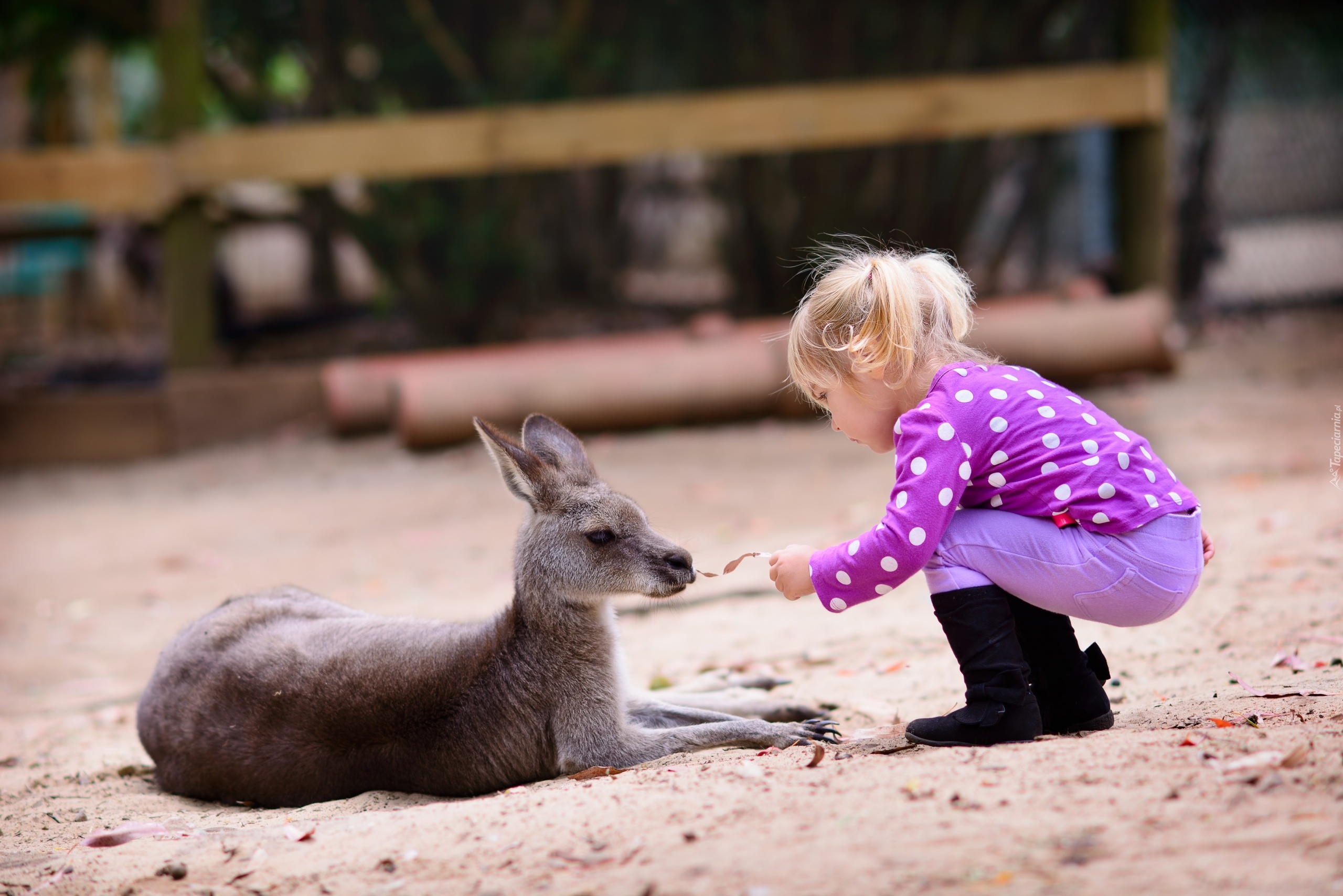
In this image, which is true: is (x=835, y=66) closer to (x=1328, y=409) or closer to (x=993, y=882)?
(x=1328, y=409)

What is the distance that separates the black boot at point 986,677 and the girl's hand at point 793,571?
0.28 meters

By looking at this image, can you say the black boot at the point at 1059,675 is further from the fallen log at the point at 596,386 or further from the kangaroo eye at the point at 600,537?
the fallen log at the point at 596,386

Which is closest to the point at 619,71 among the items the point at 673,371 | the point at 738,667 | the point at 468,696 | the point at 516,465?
the point at 673,371

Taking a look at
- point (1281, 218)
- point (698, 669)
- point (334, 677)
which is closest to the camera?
point (334, 677)

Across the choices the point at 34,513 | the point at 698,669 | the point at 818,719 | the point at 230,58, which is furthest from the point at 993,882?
the point at 230,58

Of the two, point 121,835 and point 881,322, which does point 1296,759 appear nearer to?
point 881,322

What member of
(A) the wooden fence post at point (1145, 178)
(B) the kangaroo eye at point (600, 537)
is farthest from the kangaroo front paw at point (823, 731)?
(A) the wooden fence post at point (1145, 178)

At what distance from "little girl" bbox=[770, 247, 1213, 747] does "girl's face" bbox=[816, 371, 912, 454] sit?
0.02 m

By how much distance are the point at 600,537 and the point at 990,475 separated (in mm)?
1110

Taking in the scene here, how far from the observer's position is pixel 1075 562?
8.68 feet

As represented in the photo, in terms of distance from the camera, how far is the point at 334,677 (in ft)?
10.6

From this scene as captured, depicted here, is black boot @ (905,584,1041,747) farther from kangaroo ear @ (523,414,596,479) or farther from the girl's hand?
kangaroo ear @ (523,414,596,479)

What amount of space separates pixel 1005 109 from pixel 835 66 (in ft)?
7.69

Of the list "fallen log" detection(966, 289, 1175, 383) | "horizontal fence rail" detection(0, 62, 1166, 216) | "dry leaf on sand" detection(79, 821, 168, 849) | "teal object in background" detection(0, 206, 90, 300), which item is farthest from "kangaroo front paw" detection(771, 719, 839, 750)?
"teal object in background" detection(0, 206, 90, 300)
